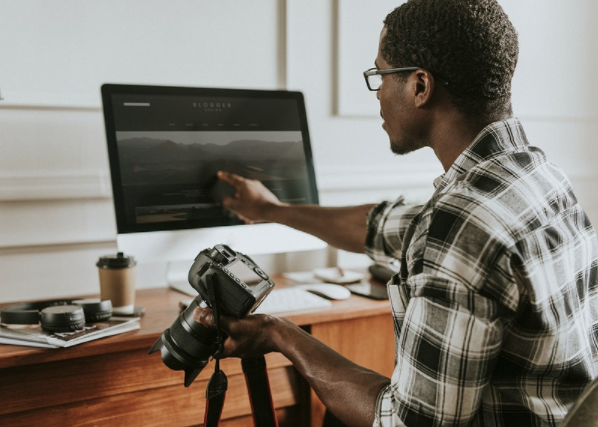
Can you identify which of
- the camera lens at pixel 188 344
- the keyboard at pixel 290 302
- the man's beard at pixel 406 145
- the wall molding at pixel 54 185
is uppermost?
the man's beard at pixel 406 145

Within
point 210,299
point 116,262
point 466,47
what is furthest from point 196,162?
point 466,47

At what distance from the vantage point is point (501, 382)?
0.98 meters

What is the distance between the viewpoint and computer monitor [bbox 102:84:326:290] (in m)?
1.54

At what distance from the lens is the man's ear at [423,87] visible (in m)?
1.09

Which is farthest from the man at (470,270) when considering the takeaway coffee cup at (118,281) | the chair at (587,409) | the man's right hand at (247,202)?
the man's right hand at (247,202)

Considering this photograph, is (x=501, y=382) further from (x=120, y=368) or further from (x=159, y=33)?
(x=159, y=33)

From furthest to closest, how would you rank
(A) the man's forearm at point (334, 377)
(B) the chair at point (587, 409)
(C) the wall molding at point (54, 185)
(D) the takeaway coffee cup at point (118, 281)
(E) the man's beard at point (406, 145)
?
(C) the wall molding at point (54, 185) → (D) the takeaway coffee cup at point (118, 281) → (E) the man's beard at point (406, 145) → (A) the man's forearm at point (334, 377) → (B) the chair at point (587, 409)

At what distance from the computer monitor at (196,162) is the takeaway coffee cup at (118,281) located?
67mm

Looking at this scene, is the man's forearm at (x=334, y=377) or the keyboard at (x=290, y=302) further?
the keyboard at (x=290, y=302)

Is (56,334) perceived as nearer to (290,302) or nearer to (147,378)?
(147,378)

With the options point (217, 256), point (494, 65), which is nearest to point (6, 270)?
point (217, 256)

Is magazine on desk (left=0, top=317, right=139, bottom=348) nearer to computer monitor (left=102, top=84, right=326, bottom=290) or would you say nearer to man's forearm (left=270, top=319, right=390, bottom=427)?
computer monitor (left=102, top=84, right=326, bottom=290)

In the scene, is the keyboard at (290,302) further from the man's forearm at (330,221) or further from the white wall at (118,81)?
the white wall at (118,81)

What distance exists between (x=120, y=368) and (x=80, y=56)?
0.80m
